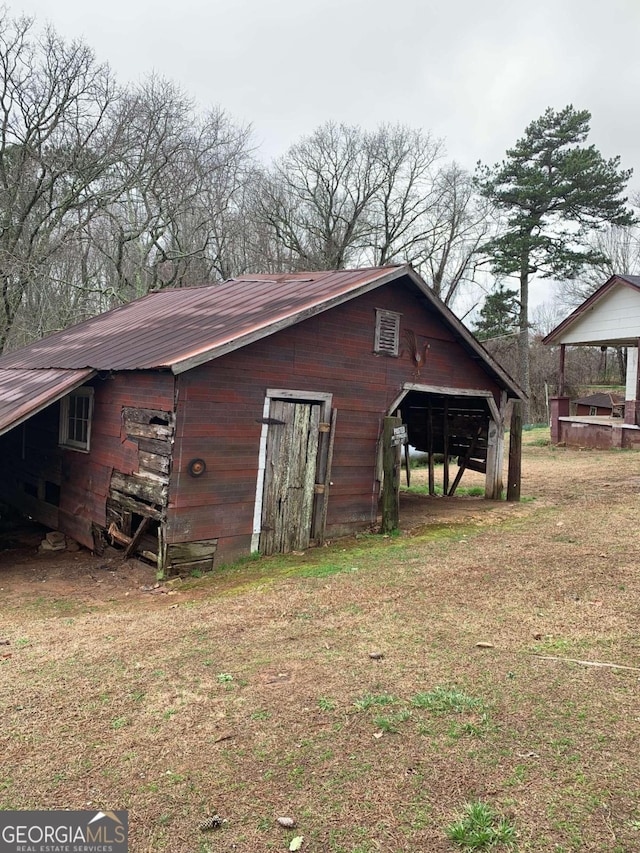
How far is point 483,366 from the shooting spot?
38.9 ft

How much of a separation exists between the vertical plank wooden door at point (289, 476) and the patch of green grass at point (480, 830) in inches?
233

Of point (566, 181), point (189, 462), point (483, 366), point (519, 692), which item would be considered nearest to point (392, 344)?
point (483, 366)

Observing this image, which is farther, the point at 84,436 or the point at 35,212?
the point at 35,212

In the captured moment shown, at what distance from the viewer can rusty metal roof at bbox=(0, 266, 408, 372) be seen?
26.2ft

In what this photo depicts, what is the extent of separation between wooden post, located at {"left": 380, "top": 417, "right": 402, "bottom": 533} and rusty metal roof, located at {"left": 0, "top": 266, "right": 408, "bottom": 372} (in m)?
2.23

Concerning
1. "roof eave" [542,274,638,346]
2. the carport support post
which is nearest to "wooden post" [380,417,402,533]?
the carport support post

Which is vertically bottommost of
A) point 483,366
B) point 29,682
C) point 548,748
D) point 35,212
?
point 29,682

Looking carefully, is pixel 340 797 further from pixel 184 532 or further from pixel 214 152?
pixel 214 152

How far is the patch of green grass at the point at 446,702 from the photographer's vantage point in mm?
3961

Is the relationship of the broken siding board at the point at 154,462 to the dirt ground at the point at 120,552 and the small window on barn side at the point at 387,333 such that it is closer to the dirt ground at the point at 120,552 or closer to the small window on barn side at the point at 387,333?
the dirt ground at the point at 120,552

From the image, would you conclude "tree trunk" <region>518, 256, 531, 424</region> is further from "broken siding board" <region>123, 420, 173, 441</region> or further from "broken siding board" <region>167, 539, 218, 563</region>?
"broken siding board" <region>123, 420, 173, 441</region>

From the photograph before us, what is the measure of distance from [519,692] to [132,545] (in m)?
5.77

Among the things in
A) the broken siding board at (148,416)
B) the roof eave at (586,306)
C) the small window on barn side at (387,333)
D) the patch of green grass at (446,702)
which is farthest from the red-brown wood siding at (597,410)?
the patch of green grass at (446,702)

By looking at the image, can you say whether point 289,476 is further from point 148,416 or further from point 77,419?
point 77,419
